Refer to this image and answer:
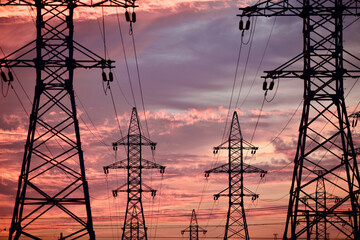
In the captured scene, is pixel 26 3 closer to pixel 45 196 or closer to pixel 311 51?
pixel 45 196

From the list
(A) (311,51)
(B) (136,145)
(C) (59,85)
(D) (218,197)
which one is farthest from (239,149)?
(C) (59,85)

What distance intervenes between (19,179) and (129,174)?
32.5 metres

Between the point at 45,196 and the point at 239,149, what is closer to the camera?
the point at 45,196

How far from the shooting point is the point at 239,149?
63062mm

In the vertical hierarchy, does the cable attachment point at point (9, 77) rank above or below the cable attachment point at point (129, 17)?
below

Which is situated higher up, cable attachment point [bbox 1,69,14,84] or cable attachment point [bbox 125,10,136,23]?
cable attachment point [bbox 125,10,136,23]

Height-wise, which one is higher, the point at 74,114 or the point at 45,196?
the point at 74,114

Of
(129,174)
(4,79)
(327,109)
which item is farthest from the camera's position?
(129,174)

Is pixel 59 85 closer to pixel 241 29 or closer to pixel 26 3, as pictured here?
pixel 26 3

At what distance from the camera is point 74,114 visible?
31.0m

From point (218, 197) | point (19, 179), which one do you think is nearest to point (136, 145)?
point (218, 197)

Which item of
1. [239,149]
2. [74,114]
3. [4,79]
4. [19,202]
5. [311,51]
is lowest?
[19,202]

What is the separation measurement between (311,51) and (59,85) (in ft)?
46.6

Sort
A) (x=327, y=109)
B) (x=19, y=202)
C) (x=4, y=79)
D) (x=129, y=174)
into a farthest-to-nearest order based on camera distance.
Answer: (x=129, y=174) < (x=327, y=109) < (x=4, y=79) < (x=19, y=202)
